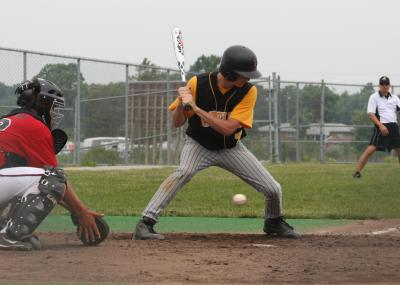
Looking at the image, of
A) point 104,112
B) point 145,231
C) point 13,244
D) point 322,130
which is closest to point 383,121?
point 104,112

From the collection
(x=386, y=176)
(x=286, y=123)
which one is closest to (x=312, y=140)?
(x=286, y=123)

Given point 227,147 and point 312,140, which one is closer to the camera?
point 227,147

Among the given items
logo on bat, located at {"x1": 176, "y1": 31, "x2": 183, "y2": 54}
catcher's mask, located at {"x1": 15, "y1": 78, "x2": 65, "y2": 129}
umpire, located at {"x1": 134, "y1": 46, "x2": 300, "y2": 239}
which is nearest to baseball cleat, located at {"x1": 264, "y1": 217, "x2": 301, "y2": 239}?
umpire, located at {"x1": 134, "y1": 46, "x2": 300, "y2": 239}

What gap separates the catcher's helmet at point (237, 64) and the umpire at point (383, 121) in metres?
8.82

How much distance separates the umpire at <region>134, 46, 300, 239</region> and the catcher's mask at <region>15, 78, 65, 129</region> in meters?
A: 1.27

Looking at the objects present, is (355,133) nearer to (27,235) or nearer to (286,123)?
(286,123)

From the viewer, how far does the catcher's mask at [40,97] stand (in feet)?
24.7

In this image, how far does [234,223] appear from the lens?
11.3 meters

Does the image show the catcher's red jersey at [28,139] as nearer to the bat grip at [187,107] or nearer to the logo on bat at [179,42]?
the bat grip at [187,107]

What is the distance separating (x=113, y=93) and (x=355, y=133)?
30.9 ft

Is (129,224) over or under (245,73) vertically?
under

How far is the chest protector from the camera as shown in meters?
8.55

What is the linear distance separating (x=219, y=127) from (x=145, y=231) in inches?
50.2

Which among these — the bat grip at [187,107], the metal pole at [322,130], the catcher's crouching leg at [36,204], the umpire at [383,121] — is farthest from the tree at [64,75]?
the catcher's crouching leg at [36,204]
